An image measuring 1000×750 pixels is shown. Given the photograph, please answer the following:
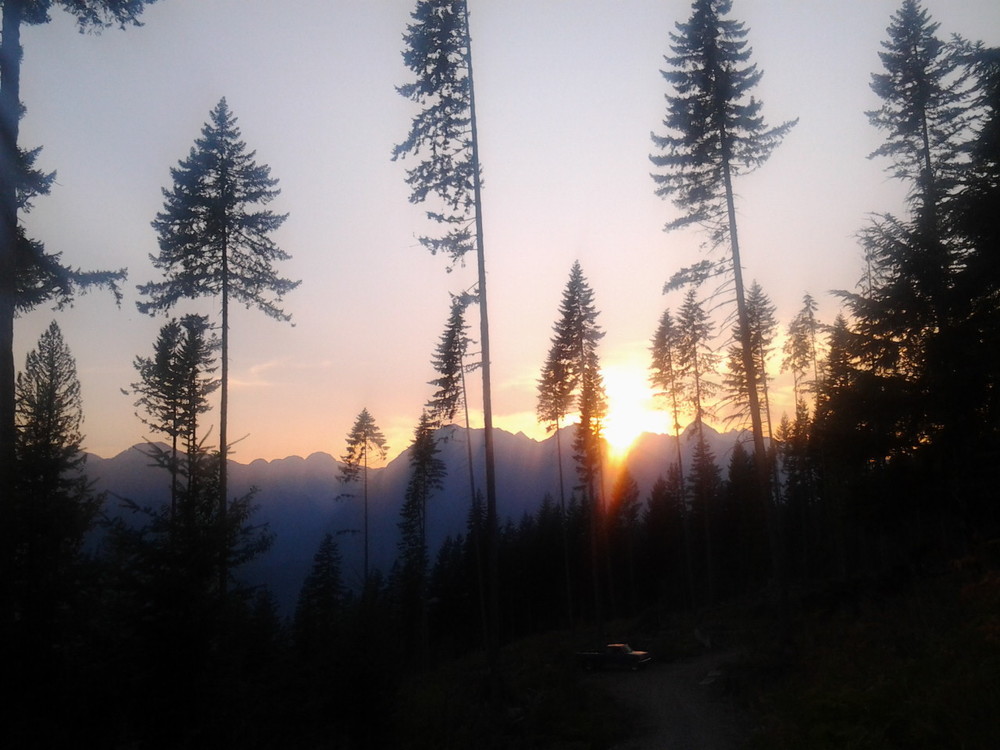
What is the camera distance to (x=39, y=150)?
11.9 metres

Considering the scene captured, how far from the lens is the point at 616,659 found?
25688 millimetres

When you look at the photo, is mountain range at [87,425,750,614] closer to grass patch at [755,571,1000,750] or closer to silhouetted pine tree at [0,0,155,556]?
grass patch at [755,571,1000,750]

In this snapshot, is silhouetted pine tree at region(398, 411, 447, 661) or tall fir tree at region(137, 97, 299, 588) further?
silhouetted pine tree at region(398, 411, 447, 661)

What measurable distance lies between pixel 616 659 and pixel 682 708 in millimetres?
9998

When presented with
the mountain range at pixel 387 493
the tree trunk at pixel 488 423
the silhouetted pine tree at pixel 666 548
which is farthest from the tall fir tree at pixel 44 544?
the mountain range at pixel 387 493

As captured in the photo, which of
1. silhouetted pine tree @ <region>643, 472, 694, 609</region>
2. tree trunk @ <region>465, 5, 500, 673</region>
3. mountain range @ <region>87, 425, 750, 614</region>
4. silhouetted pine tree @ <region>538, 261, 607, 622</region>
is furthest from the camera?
mountain range @ <region>87, 425, 750, 614</region>

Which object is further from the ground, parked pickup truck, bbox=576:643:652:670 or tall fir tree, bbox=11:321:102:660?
tall fir tree, bbox=11:321:102:660

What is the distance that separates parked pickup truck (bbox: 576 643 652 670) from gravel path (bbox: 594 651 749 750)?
3.46 feet

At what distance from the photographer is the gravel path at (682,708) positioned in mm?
12812

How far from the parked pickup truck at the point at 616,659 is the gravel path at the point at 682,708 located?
1.05 metres

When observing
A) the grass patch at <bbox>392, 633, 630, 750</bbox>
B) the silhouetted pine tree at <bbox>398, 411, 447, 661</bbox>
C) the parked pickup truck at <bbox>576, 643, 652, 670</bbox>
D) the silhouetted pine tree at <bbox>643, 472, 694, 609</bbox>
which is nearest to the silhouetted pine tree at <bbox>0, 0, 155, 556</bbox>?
the grass patch at <bbox>392, 633, 630, 750</bbox>

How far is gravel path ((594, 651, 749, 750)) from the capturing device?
12.8 m

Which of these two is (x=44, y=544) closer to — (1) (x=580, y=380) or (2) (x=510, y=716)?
(2) (x=510, y=716)

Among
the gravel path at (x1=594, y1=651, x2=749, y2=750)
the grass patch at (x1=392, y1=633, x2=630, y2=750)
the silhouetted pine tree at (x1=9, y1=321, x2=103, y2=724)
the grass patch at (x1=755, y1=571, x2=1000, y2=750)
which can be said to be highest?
the silhouetted pine tree at (x1=9, y1=321, x2=103, y2=724)
